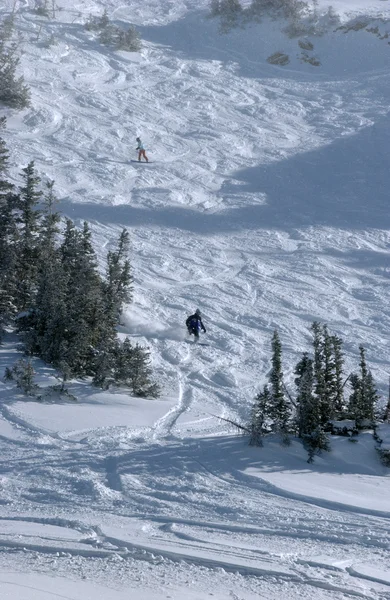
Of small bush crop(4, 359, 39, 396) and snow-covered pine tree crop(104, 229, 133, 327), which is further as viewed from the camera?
snow-covered pine tree crop(104, 229, 133, 327)

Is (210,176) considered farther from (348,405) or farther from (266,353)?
(348,405)

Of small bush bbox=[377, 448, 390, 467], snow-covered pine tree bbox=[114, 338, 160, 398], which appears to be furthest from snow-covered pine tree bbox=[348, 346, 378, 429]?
snow-covered pine tree bbox=[114, 338, 160, 398]

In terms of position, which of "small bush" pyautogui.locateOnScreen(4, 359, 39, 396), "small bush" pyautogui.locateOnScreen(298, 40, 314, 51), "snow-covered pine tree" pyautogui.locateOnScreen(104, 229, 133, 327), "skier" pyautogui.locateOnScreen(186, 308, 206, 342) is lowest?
"small bush" pyautogui.locateOnScreen(4, 359, 39, 396)

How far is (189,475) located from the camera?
993 cm

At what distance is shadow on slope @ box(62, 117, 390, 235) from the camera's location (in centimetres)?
2652

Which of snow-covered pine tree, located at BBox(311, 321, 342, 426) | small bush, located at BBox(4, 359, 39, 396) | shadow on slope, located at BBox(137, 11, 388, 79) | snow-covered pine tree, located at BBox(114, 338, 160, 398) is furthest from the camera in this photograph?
shadow on slope, located at BBox(137, 11, 388, 79)

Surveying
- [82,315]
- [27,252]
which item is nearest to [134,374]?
[82,315]

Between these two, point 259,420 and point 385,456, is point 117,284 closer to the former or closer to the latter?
point 259,420

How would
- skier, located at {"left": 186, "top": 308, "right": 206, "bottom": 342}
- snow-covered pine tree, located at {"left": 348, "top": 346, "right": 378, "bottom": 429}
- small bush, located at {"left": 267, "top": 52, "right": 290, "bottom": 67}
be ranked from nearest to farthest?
snow-covered pine tree, located at {"left": 348, "top": 346, "right": 378, "bottom": 429}, skier, located at {"left": 186, "top": 308, "right": 206, "bottom": 342}, small bush, located at {"left": 267, "top": 52, "right": 290, "bottom": 67}

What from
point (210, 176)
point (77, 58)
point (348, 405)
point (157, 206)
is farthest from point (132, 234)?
point (77, 58)

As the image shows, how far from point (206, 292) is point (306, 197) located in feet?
35.3

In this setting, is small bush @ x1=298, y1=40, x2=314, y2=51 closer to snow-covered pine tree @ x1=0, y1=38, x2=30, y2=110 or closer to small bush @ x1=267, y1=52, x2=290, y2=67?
small bush @ x1=267, y1=52, x2=290, y2=67

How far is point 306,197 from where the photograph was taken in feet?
100

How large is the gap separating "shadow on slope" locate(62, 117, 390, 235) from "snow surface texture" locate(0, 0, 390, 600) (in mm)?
117
